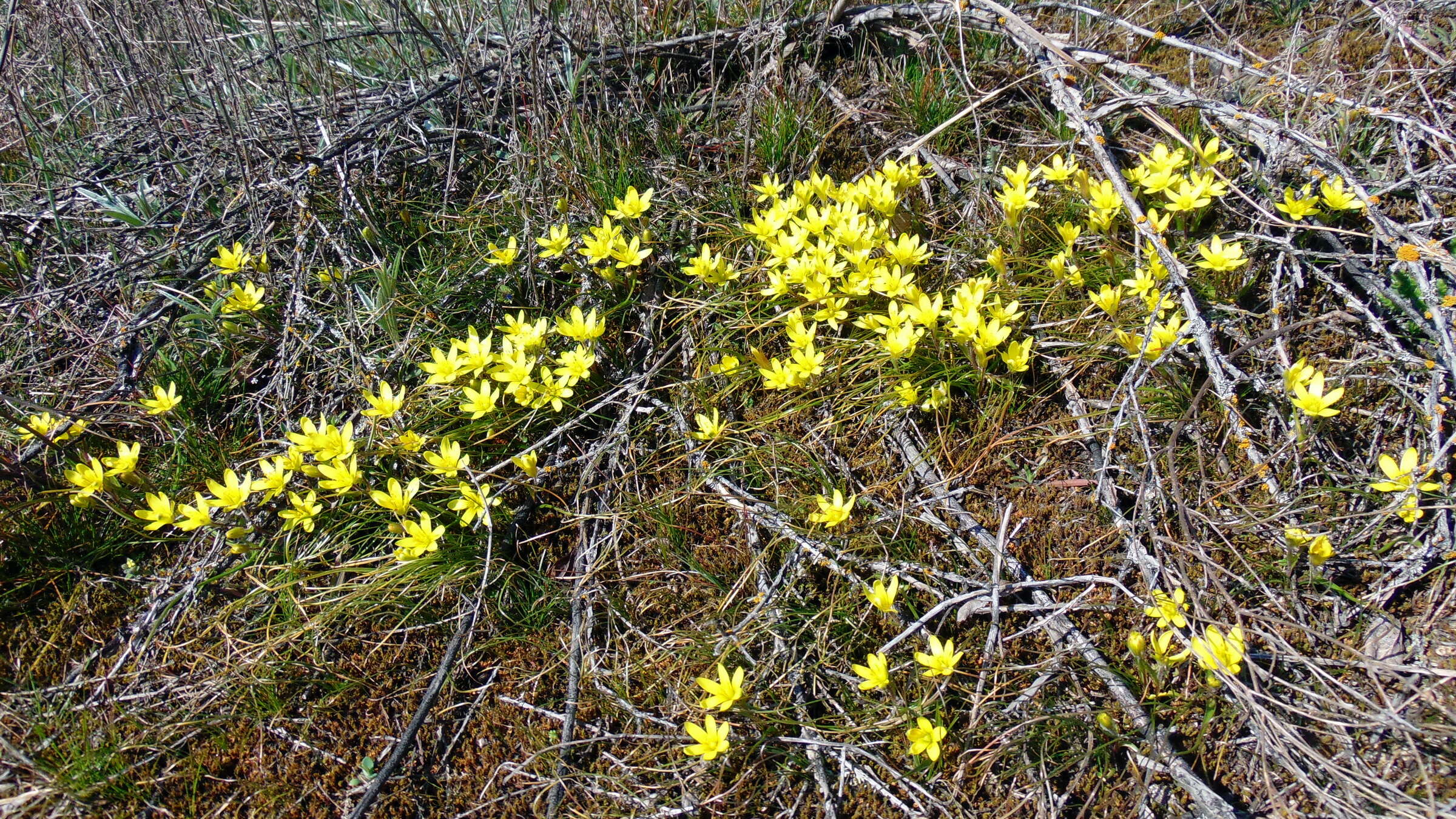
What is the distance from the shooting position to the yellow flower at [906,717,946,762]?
174cm

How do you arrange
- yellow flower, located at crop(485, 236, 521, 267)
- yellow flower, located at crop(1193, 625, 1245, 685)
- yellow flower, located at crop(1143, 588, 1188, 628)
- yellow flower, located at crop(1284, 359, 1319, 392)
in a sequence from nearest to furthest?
1. yellow flower, located at crop(1193, 625, 1245, 685)
2. yellow flower, located at crop(1143, 588, 1188, 628)
3. yellow flower, located at crop(1284, 359, 1319, 392)
4. yellow flower, located at crop(485, 236, 521, 267)

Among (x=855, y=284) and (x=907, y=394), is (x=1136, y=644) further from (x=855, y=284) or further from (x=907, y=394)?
(x=855, y=284)

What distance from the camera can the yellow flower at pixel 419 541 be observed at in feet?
6.97

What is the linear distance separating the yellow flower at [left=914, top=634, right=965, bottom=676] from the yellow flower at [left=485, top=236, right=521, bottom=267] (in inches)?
67.5

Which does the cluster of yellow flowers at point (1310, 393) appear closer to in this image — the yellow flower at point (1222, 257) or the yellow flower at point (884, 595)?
the yellow flower at point (1222, 257)

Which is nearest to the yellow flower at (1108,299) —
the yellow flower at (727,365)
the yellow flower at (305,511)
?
the yellow flower at (727,365)

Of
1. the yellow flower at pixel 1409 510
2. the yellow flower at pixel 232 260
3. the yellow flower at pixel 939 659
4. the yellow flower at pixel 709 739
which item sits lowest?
the yellow flower at pixel 709 739

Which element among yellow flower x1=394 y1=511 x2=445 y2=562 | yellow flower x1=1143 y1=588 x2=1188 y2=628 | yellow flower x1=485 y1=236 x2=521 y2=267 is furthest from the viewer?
yellow flower x1=485 y1=236 x2=521 y2=267

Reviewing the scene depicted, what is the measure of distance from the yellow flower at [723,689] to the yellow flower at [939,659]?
0.39 m

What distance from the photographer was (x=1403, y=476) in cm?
183

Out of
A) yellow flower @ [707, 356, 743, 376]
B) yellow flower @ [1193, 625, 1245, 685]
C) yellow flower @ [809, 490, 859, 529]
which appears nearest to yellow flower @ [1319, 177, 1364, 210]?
yellow flower @ [1193, 625, 1245, 685]

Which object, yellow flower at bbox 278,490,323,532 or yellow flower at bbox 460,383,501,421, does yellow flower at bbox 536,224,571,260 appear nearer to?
yellow flower at bbox 460,383,501,421

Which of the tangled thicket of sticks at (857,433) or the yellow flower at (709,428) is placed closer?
the tangled thicket of sticks at (857,433)

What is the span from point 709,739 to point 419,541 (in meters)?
0.90
